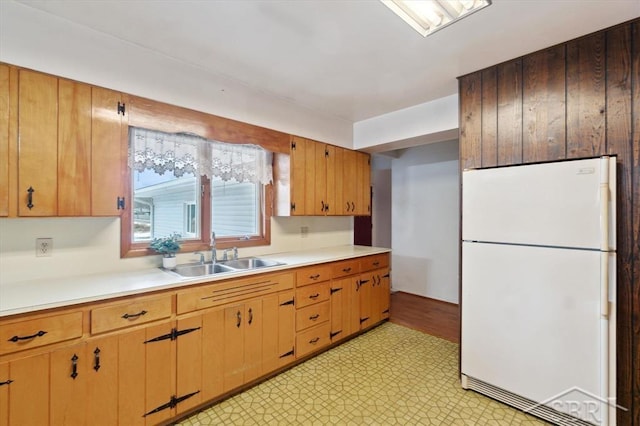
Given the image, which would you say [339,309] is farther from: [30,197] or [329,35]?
[30,197]

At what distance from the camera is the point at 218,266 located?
8.50ft

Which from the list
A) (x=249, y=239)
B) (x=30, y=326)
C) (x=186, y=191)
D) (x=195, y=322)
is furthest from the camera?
(x=249, y=239)

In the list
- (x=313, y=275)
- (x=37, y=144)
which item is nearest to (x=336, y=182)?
(x=313, y=275)

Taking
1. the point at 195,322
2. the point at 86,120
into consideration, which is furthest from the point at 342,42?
the point at 195,322

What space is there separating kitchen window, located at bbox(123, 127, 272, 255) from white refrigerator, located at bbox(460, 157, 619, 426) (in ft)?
6.41

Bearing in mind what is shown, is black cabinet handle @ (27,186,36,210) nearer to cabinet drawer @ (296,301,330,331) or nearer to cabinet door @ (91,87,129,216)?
cabinet door @ (91,87,129,216)

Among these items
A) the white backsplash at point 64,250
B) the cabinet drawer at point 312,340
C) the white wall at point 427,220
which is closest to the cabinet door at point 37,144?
the white backsplash at point 64,250

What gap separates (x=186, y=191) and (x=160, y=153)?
47cm

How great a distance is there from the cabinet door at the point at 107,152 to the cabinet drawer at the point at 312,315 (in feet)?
5.38

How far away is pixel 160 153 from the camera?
7.39ft

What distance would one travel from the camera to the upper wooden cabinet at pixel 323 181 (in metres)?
3.08

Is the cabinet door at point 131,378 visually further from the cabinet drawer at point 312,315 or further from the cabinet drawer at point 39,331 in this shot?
the cabinet drawer at point 312,315

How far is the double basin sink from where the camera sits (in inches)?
93.0

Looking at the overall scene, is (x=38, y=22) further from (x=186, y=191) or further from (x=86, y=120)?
(x=186, y=191)
